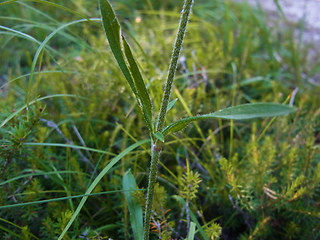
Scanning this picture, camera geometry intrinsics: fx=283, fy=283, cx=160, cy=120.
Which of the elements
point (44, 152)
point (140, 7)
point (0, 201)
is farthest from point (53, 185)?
point (140, 7)

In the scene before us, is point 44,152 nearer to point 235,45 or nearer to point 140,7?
point 235,45

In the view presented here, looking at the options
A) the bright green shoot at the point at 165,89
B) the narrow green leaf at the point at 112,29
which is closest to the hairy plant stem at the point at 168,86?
the bright green shoot at the point at 165,89

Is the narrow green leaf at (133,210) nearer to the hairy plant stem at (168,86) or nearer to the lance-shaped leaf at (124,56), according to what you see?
the hairy plant stem at (168,86)

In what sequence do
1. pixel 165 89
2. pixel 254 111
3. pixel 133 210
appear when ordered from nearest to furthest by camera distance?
pixel 254 111, pixel 165 89, pixel 133 210

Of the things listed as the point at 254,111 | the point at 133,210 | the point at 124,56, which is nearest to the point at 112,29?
the point at 124,56

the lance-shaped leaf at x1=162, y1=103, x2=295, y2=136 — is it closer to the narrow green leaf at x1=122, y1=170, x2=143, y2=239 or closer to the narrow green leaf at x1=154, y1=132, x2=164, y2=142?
the narrow green leaf at x1=154, y1=132, x2=164, y2=142

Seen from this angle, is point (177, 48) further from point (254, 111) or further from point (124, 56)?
point (254, 111)

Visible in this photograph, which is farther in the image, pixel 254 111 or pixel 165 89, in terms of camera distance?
pixel 165 89
